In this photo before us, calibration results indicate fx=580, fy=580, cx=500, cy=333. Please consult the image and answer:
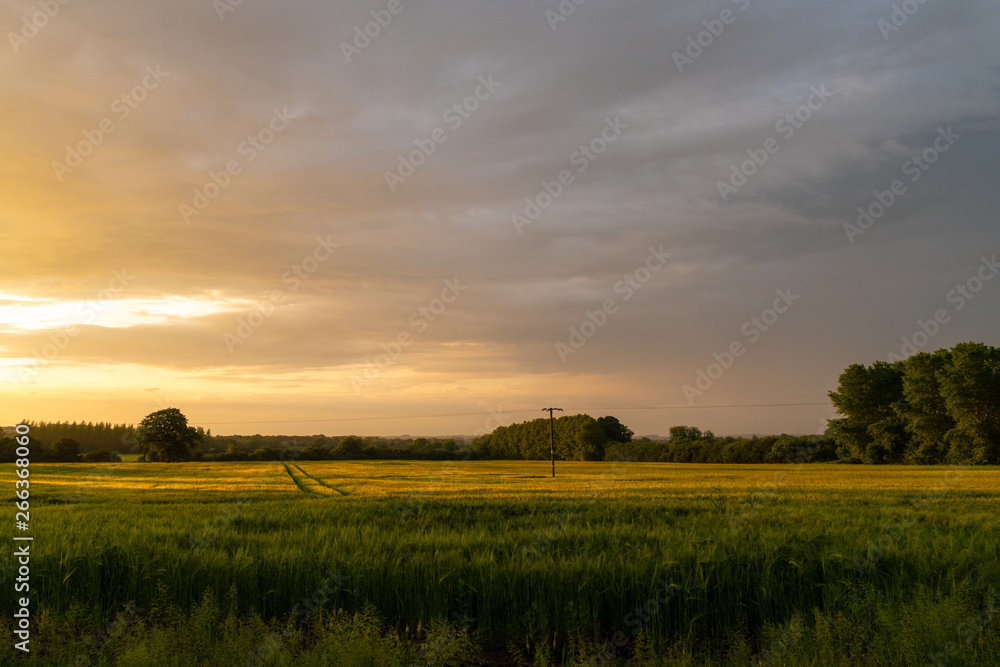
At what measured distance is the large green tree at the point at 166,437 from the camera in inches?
3765

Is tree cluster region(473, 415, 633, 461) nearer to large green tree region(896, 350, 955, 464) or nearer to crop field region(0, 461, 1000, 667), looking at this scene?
large green tree region(896, 350, 955, 464)

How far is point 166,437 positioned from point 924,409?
11292cm

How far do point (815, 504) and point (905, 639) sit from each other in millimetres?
15344

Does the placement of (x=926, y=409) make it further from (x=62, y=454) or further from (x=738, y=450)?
(x=62, y=454)

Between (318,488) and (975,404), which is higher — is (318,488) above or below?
below

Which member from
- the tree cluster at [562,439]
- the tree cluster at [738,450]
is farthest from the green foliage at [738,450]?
the tree cluster at [562,439]

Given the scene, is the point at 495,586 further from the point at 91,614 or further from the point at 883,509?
the point at 883,509

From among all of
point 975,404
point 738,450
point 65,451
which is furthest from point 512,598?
point 65,451

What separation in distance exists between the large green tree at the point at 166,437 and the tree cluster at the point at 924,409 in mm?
104008

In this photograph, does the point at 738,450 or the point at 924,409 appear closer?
the point at 924,409

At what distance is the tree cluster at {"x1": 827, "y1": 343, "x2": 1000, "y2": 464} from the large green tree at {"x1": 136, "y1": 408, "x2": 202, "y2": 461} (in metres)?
104

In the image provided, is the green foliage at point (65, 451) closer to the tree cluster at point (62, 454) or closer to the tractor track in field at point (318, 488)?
the tree cluster at point (62, 454)

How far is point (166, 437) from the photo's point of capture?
95750 millimetres

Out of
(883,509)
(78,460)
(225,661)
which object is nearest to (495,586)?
(225,661)
